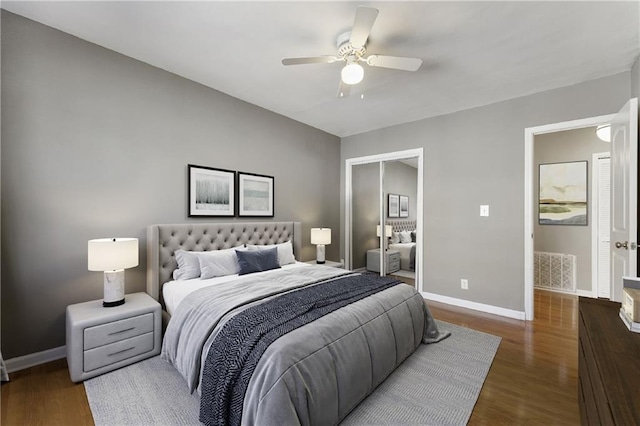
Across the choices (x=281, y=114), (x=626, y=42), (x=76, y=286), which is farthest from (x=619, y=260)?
(x=76, y=286)

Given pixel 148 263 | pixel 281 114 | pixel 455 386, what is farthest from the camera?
pixel 281 114

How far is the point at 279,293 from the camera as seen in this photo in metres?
2.22

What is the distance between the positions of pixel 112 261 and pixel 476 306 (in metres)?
4.03

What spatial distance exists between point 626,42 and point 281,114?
360 centimetres

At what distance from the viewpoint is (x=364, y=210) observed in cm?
494

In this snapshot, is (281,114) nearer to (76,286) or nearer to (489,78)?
(489,78)

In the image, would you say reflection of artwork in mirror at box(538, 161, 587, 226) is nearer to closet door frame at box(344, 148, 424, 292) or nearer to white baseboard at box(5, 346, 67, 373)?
closet door frame at box(344, 148, 424, 292)

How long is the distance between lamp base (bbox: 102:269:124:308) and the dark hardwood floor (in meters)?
0.57

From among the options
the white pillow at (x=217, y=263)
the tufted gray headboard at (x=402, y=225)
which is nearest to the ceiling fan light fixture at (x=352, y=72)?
the white pillow at (x=217, y=263)

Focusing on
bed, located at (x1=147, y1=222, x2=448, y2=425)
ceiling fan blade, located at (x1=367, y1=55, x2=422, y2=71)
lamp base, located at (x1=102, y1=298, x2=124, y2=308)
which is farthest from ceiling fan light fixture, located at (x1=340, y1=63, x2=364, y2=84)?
lamp base, located at (x1=102, y1=298, x2=124, y2=308)

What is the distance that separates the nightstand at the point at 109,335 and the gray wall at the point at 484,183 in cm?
346

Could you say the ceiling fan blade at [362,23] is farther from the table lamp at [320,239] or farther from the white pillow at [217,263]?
the table lamp at [320,239]

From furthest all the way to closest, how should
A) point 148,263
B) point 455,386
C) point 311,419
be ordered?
point 148,263, point 455,386, point 311,419

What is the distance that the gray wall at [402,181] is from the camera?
4350 mm
